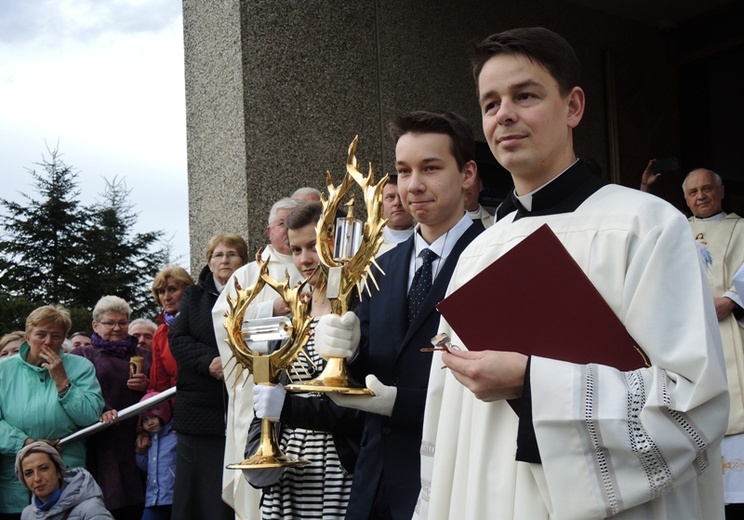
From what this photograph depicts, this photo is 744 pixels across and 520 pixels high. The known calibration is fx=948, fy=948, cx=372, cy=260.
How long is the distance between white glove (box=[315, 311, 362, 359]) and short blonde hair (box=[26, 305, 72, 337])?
362 centimetres

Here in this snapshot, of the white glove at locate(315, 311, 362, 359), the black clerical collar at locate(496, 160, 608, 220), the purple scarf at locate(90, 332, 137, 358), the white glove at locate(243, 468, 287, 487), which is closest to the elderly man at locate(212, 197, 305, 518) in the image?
the purple scarf at locate(90, 332, 137, 358)

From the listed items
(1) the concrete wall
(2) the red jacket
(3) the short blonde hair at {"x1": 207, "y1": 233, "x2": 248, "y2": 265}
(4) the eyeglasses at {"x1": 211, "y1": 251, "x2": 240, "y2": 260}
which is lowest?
(2) the red jacket

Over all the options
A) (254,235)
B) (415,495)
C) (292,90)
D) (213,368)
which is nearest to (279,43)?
(292,90)

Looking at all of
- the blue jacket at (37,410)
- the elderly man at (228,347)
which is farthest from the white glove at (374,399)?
the blue jacket at (37,410)

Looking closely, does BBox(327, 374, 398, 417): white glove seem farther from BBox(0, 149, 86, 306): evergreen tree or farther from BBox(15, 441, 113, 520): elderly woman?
BBox(0, 149, 86, 306): evergreen tree

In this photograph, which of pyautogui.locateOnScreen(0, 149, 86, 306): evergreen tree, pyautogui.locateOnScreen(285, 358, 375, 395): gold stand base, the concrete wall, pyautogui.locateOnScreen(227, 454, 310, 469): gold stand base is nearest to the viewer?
pyautogui.locateOnScreen(285, 358, 375, 395): gold stand base

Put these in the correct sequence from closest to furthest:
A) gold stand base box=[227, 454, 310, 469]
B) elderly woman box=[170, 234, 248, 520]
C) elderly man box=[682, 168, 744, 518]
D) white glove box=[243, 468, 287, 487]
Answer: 1. gold stand base box=[227, 454, 310, 469]
2. white glove box=[243, 468, 287, 487]
3. elderly man box=[682, 168, 744, 518]
4. elderly woman box=[170, 234, 248, 520]

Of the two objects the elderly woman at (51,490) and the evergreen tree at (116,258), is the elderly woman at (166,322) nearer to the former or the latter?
the elderly woman at (51,490)

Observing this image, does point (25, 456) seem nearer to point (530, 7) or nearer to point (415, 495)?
point (415, 495)

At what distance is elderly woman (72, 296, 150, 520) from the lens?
6273 mm

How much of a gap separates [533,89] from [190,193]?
5470 millimetres

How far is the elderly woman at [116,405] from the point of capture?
20.6 feet

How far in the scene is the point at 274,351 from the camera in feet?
11.1

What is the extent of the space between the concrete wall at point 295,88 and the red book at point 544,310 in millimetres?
4760
